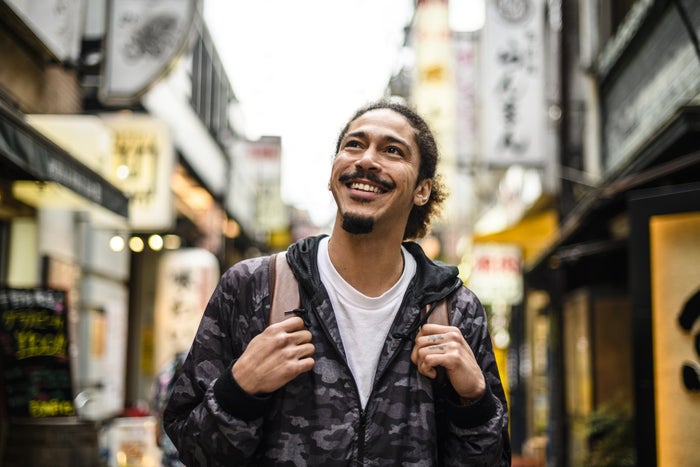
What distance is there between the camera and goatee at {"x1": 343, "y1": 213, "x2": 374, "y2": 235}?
275cm

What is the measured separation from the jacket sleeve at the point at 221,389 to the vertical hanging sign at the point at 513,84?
10.7m

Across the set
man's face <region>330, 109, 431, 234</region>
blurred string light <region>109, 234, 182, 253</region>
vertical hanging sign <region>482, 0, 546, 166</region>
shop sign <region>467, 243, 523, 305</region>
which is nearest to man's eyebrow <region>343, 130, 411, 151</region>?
man's face <region>330, 109, 431, 234</region>

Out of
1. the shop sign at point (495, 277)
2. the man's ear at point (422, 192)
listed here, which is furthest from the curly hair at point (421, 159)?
the shop sign at point (495, 277)

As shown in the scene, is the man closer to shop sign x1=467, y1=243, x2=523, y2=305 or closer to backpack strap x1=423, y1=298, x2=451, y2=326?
backpack strap x1=423, y1=298, x2=451, y2=326

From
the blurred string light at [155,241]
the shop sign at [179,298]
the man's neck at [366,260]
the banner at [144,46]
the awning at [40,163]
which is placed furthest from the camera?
the blurred string light at [155,241]

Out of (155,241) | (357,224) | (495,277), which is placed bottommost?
(357,224)

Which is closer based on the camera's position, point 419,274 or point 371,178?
point 371,178

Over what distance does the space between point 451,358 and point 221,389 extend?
69cm

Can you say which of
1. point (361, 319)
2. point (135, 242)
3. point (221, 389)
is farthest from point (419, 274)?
point (135, 242)

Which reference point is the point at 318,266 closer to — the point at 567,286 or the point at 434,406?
the point at 434,406

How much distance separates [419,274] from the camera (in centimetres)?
294

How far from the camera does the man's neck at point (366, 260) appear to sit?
112 inches

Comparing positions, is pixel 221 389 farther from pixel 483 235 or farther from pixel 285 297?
Answer: pixel 483 235

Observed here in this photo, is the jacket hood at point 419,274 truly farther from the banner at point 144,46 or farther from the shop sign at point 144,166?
the shop sign at point 144,166
